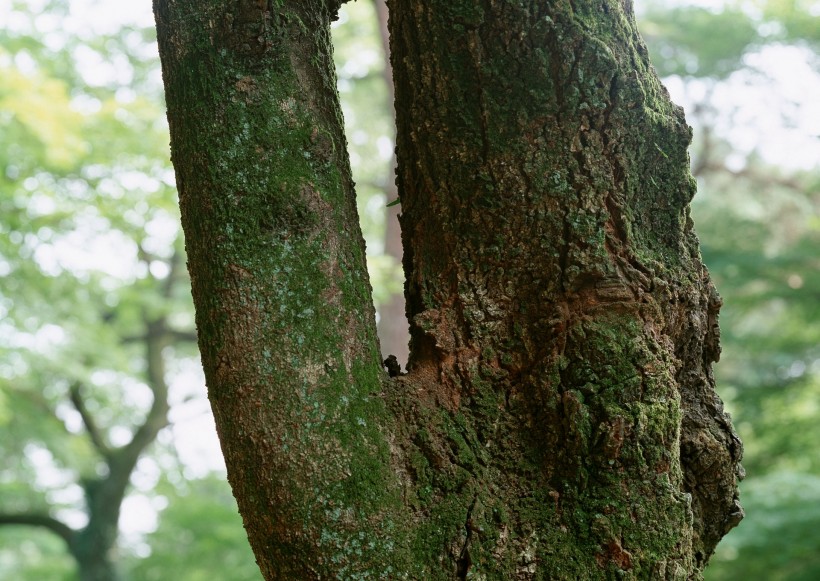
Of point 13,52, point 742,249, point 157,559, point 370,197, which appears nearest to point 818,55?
point 742,249

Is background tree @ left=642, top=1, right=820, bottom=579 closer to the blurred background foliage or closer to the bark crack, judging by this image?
the blurred background foliage

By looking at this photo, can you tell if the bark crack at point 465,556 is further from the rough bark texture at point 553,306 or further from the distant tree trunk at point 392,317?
the distant tree trunk at point 392,317

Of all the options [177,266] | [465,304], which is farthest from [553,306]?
[177,266]

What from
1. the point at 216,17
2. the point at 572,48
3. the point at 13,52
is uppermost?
the point at 13,52

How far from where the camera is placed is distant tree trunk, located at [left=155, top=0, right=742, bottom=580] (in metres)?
1.46

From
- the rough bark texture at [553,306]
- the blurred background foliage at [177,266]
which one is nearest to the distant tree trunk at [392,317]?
the blurred background foliage at [177,266]

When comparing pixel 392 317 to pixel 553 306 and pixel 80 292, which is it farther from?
pixel 553 306

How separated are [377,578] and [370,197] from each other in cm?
1078

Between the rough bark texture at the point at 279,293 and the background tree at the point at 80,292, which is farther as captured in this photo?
the background tree at the point at 80,292

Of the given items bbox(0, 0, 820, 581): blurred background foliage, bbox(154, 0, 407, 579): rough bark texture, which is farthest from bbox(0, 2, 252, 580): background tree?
bbox(154, 0, 407, 579): rough bark texture

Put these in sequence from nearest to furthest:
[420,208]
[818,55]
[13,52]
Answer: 1. [420,208]
2. [13,52]
3. [818,55]

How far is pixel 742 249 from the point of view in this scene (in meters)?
9.56

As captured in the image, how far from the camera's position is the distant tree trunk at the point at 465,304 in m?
1.46

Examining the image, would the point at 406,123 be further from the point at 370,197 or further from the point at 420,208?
the point at 370,197
